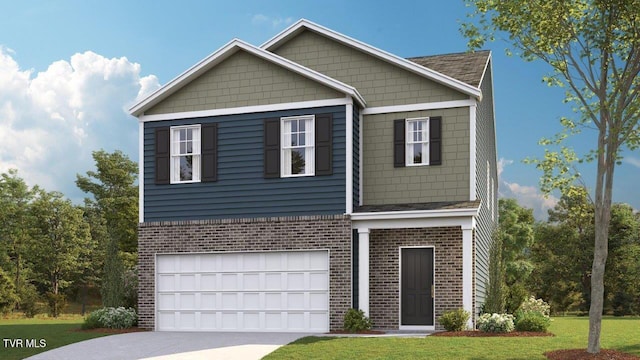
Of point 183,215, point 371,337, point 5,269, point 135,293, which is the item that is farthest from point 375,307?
point 5,269

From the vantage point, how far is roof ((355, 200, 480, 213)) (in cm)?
2105

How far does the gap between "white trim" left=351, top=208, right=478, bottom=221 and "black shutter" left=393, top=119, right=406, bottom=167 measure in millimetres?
1714

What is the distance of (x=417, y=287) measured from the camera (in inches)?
854

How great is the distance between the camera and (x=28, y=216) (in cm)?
4669

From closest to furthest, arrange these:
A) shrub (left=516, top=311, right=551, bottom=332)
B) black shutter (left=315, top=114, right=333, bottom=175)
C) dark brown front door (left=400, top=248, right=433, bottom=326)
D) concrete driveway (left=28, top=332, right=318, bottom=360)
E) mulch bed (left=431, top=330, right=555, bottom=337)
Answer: concrete driveway (left=28, top=332, right=318, bottom=360), mulch bed (left=431, top=330, right=555, bottom=337), shrub (left=516, top=311, right=551, bottom=332), dark brown front door (left=400, top=248, right=433, bottom=326), black shutter (left=315, top=114, right=333, bottom=175)

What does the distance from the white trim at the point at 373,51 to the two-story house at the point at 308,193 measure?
0.18 feet

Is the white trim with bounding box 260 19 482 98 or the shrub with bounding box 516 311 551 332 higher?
the white trim with bounding box 260 19 482 98

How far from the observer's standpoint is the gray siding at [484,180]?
23.1 meters

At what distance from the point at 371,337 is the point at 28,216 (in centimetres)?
3385

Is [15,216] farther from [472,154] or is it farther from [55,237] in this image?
[472,154]

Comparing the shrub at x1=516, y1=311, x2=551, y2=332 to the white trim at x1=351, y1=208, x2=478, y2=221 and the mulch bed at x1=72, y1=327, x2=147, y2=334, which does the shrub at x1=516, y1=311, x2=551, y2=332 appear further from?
the mulch bed at x1=72, y1=327, x2=147, y2=334

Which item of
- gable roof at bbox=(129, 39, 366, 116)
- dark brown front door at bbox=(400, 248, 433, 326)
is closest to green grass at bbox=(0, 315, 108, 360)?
gable roof at bbox=(129, 39, 366, 116)

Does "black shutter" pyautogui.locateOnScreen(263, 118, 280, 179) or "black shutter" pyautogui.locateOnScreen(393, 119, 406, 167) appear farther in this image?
"black shutter" pyautogui.locateOnScreen(393, 119, 406, 167)

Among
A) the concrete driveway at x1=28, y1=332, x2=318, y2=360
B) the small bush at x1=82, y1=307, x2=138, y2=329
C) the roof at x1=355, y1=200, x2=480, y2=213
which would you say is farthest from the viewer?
the small bush at x1=82, y1=307, x2=138, y2=329
